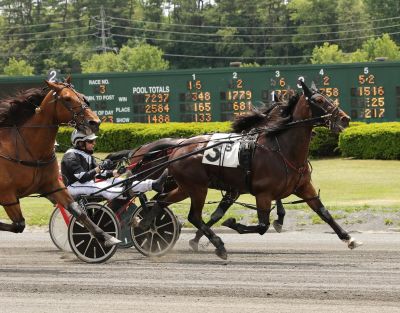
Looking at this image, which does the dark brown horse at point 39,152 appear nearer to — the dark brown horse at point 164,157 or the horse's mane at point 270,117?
the dark brown horse at point 164,157

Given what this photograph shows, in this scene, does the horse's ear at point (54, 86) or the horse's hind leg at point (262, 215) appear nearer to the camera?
the horse's ear at point (54, 86)

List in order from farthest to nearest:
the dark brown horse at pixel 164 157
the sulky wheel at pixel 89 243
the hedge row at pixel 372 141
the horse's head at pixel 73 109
Answer: the hedge row at pixel 372 141, the dark brown horse at pixel 164 157, the sulky wheel at pixel 89 243, the horse's head at pixel 73 109

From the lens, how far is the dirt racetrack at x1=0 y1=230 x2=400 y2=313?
29.1 feet

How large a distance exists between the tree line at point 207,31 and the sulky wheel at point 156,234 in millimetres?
80424

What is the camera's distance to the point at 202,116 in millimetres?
30828

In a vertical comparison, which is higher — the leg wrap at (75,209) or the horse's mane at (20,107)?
the horse's mane at (20,107)

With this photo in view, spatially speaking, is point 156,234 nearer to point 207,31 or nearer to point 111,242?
point 111,242

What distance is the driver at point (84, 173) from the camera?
12.4 meters

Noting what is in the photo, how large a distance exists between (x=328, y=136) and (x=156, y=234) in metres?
18.3

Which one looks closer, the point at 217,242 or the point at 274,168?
the point at 217,242

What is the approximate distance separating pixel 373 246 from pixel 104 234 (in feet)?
11.9

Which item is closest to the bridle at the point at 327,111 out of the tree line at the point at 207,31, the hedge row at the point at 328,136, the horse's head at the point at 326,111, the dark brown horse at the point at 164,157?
the horse's head at the point at 326,111

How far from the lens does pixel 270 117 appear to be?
42.9ft

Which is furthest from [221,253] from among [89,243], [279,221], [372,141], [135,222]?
[372,141]
